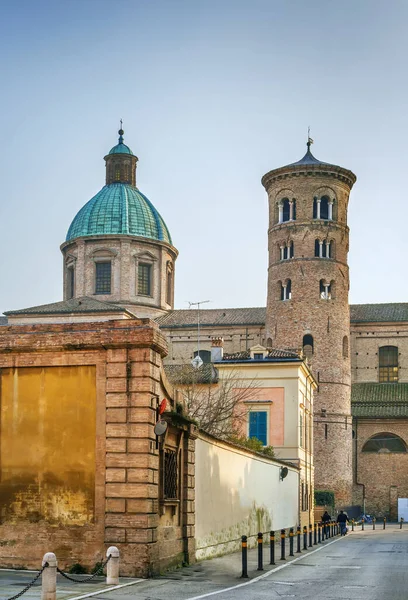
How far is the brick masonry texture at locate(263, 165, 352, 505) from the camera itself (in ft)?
216

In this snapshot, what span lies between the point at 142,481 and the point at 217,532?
7.42 meters

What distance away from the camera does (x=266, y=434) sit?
45750 mm

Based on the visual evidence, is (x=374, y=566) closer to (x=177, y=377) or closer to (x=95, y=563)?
(x=95, y=563)

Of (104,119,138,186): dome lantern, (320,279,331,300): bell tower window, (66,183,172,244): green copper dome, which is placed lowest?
(320,279,331,300): bell tower window

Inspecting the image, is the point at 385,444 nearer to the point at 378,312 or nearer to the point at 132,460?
the point at 378,312

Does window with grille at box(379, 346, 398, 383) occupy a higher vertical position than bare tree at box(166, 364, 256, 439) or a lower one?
higher

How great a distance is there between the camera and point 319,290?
66.9m

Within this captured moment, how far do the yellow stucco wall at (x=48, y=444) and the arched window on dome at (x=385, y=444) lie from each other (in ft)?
172

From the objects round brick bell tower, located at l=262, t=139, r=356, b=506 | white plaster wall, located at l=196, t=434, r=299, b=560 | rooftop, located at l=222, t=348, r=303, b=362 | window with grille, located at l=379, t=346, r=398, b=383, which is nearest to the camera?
white plaster wall, located at l=196, t=434, r=299, b=560

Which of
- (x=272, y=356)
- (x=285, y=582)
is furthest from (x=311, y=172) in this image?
(x=285, y=582)

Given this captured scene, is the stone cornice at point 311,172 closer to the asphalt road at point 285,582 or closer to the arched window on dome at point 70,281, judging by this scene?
the arched window on dome at point 70,281

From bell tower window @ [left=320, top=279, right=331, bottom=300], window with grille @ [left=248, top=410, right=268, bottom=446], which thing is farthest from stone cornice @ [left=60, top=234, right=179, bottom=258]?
window with grille @ [left=248, top=410, right=268, bottom=446]

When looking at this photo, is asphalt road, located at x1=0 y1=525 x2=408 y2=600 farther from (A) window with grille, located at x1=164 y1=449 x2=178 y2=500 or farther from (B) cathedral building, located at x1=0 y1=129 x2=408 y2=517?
(B) cathedral building, located at x1=0 y1=129 x2=408 y2=517

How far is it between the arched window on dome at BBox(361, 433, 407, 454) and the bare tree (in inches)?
937
